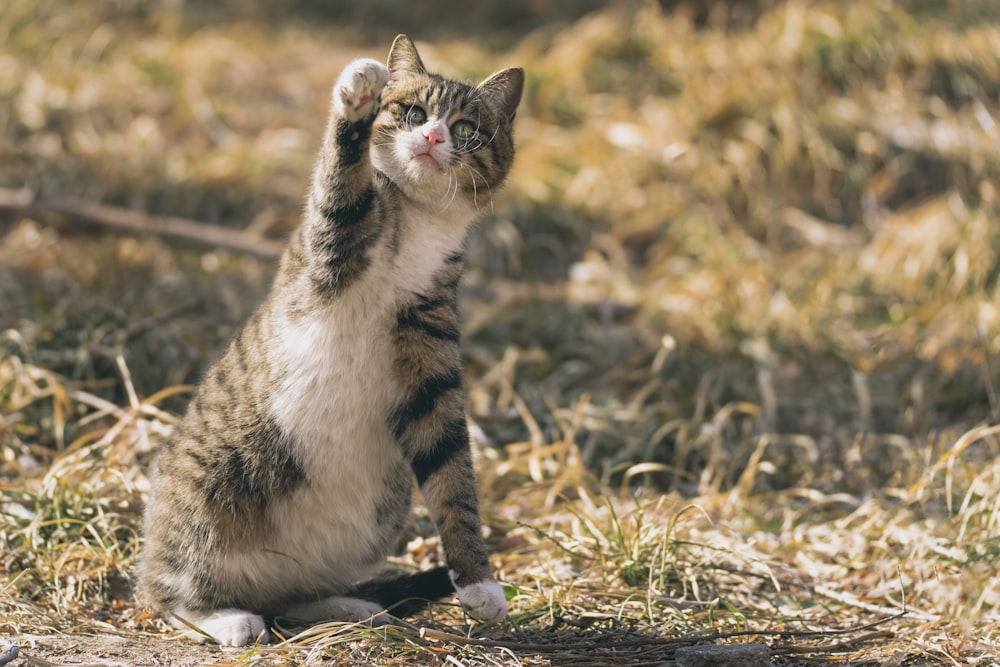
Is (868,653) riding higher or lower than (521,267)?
lower

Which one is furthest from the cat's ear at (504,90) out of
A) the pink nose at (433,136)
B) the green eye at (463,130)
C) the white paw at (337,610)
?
the white paw at (337,610)

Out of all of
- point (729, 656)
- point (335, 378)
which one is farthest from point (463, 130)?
point (729, 656)

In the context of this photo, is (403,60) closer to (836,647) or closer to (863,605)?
(836,647)

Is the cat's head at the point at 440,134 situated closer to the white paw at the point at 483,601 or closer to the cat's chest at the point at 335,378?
the cat's chest at the point at 335,378

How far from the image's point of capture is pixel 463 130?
8.93 feet

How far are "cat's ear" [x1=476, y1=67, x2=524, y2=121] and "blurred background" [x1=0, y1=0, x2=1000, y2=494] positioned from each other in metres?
1.43

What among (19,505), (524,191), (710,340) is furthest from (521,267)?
(19,505)

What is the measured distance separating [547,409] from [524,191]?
1.89m

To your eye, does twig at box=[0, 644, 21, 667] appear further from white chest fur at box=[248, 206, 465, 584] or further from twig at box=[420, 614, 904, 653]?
twig at box=[420, 614, 904, 653]

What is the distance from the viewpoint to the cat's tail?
2779 mm

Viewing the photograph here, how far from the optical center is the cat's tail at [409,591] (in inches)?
109

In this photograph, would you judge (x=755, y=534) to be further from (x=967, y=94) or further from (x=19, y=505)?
(x=967, y=94)

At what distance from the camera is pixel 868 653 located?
272 cm

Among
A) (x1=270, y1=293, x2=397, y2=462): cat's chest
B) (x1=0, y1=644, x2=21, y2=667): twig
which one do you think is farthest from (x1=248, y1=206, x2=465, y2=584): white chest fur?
(x1=0, y1=644, x2=21, y2=667): twig
